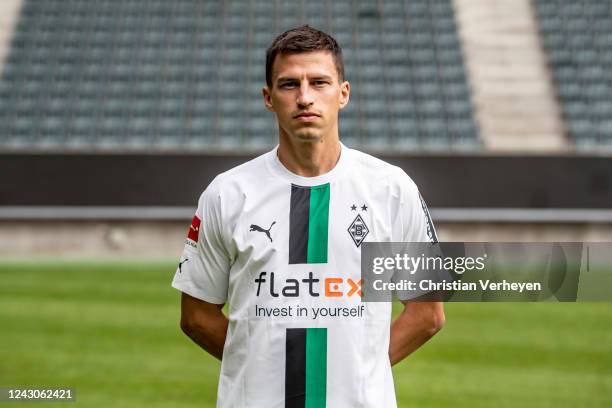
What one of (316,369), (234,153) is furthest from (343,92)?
(234,153)

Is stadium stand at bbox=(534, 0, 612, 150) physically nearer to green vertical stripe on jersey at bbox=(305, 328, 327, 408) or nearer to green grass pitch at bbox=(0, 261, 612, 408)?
green grass pitch at bbox=(0, 261, 612, 408)

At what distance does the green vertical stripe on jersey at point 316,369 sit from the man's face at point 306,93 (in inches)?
18.7

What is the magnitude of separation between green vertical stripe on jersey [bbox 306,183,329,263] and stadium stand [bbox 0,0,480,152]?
13704mm

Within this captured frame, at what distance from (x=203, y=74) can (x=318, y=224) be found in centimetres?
1618

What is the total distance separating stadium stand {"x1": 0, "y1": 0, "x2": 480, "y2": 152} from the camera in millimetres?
16562

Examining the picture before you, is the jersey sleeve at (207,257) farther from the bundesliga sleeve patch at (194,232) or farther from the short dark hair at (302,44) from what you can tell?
the short dark hair at (302,44)

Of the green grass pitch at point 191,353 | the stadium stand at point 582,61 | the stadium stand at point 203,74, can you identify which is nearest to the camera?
the green grass pitch at point 191,353

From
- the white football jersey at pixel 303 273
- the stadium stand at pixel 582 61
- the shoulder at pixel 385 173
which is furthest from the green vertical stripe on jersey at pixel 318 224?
the stadium stand at pixel 582 61

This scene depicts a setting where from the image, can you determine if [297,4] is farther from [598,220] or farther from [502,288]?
[502,288]

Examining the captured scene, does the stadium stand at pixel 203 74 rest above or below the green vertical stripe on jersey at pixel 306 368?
above

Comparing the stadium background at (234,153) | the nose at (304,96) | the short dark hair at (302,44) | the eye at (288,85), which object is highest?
the stadium background at (234,153)

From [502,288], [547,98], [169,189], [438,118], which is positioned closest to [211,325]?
[502,288]

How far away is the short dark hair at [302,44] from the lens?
2.04 meters

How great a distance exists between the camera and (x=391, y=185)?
212cm
